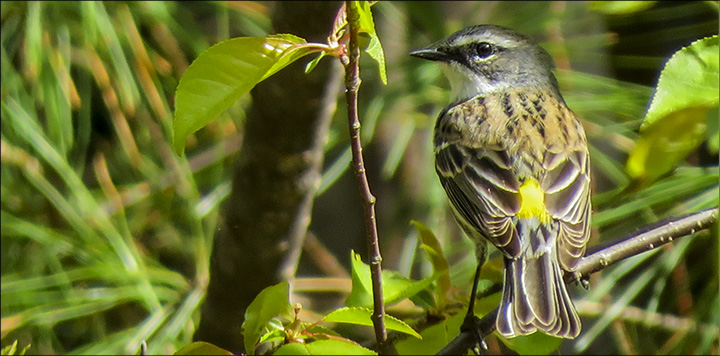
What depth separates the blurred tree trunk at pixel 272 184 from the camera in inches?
66.9

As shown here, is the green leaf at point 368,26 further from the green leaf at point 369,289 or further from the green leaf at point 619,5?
the green leaf at point 619,5

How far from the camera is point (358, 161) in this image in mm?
1054

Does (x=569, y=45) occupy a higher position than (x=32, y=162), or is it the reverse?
(x=569, y=45)

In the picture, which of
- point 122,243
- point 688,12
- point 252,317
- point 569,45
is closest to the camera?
point 252,317

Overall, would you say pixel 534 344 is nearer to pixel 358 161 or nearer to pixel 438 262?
pixel 438 262

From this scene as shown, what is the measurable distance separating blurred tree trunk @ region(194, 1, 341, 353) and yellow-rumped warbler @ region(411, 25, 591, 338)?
0.33 meters

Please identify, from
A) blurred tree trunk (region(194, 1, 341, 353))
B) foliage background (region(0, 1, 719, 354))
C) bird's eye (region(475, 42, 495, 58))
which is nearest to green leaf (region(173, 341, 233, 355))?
blurred tree trunk (region(194, 1, 341, 353))

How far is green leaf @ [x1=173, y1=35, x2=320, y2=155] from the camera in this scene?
1.00 m

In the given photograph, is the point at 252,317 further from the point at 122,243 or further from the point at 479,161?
the point at 122,243

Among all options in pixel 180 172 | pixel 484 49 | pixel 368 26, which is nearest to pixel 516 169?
pixel 484 49

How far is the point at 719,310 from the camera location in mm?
2117

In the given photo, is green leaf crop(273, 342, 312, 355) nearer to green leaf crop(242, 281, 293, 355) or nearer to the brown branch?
green leaf crop(242, 281, 293, 355)

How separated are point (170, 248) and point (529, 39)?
1.41 m

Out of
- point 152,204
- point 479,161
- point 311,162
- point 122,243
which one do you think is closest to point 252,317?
point 311,162
